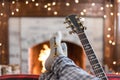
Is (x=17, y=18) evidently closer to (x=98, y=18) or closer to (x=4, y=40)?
(x=4, y=40)

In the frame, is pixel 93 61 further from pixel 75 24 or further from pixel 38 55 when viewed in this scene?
pixel 38 55

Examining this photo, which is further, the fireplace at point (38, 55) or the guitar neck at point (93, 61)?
the fireplace at point (38, 55)

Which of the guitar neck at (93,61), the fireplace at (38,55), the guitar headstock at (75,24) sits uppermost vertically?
the guitar headstock at (75,24)

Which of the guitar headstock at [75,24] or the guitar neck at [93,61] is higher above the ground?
the guitar headstock at [75,24]

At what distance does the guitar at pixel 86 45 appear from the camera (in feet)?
4.31

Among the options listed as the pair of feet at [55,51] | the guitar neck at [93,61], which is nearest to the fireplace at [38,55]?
the pair of feet at [55,51]

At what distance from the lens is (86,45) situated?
1343 mm

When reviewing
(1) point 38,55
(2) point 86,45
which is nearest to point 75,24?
(2) point 86,45

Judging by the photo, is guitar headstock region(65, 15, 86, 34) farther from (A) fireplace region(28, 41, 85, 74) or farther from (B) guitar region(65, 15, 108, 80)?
(A) fireplace region(28, 41, 85, 74)

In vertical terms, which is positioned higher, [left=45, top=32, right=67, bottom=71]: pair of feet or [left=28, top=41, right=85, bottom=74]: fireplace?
[left=45, top=32, right=67, bottom=71]: pair of feet

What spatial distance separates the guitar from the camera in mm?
1312

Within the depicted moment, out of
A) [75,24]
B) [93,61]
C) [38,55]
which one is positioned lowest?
[38,55]

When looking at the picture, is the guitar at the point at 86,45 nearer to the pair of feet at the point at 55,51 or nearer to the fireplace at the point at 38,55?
the pair of feet at the point at 55,51

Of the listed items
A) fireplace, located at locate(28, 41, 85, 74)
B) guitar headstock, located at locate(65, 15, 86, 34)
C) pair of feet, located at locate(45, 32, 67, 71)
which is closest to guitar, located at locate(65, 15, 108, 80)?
guitar headstock, located at locate(65, 15, 86, 34)
